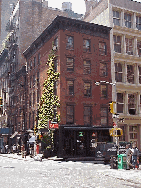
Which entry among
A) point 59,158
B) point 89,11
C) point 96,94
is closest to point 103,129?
point 96,94

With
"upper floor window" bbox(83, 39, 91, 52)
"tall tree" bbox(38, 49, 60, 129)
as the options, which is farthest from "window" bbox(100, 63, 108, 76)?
"tall tree" bbox(38, 49, 60, 129)

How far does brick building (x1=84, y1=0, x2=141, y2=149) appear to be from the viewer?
40844mm

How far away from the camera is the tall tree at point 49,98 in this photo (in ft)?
124

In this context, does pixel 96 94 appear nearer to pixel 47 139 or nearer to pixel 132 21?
pixel 47 139

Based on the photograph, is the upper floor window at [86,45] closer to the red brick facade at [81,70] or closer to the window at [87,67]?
the red brick facade at [81,70]

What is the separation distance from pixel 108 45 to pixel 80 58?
5.18m

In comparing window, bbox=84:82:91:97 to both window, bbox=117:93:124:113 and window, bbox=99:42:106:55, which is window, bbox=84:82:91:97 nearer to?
window, bbox=117:93:124:113

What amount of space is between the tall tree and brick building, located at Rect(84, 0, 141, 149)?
28.0ft

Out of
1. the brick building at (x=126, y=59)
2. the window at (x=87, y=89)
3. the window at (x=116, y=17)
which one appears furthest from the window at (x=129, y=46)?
the window at (x=87, y=89)

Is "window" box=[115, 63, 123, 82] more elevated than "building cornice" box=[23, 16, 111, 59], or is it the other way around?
"building cornice" box=[23, 16, 111, 59]

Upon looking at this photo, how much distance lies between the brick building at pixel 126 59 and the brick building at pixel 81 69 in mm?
1402

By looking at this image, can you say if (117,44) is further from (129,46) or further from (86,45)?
(86,45)

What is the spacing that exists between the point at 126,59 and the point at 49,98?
494 inches

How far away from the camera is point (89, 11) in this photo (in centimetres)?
5191
